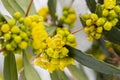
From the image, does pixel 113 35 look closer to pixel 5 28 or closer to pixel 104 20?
pixel 104 20

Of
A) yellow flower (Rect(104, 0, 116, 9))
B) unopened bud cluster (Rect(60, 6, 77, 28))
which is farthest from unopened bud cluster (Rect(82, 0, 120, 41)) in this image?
unopened bud cluster (Rect(60, 6, 77, 28))

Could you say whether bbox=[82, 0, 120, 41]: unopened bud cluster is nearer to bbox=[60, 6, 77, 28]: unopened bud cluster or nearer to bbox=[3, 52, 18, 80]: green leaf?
bbox=[3, 52, 18, 80]: green leaf

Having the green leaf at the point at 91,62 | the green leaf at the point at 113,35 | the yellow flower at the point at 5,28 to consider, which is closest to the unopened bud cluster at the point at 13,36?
the yellow flower at the point at 5,28

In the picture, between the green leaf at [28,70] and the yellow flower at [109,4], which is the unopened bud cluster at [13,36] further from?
the yellow flower at [109,4]

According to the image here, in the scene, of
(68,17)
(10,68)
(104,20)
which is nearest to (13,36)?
(10,68)

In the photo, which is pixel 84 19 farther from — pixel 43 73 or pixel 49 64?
pixel 43 73

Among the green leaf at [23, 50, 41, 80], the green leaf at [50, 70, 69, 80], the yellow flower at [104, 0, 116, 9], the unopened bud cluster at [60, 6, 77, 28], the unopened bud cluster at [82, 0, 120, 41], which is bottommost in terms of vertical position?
the green leaf at [50, 70, 69, 80]
